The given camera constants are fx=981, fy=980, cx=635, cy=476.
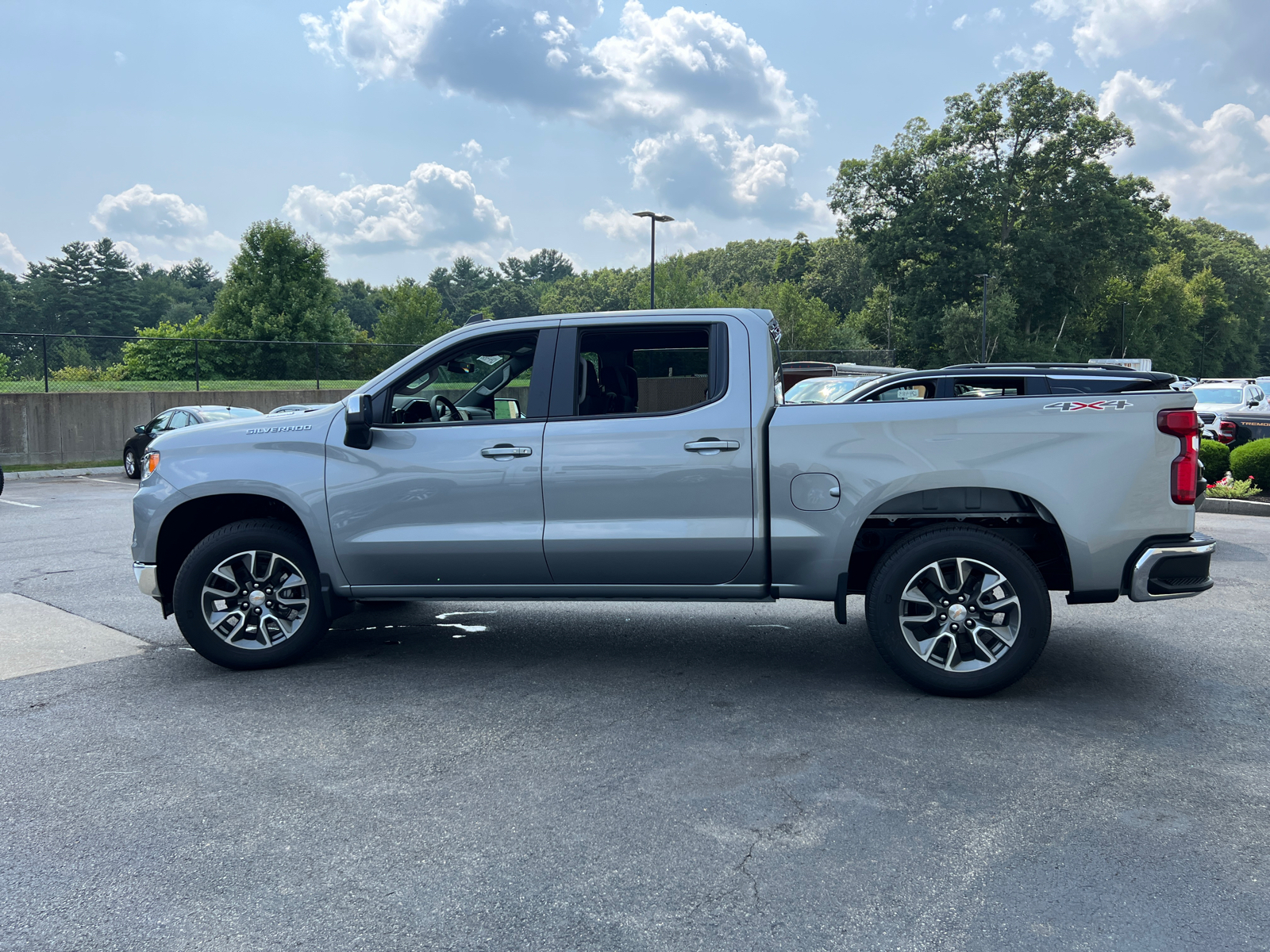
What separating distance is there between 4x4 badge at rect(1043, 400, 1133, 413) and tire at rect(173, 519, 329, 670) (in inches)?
160

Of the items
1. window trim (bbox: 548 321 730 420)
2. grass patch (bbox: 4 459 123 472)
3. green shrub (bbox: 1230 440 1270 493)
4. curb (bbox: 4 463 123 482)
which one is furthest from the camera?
grass patch (bbox: 4 459 123 472)

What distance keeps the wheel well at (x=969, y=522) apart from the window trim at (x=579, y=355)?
1092mm

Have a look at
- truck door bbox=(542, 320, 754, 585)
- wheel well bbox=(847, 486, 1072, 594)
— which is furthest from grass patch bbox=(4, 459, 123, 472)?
wheel well bbox=(847, 486, 1072, 594)

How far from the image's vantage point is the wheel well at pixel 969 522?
199 inches

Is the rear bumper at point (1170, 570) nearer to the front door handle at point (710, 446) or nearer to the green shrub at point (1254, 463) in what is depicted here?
the front door handle at point (710, 446)

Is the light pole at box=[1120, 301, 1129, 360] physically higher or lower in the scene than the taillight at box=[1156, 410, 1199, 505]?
higher

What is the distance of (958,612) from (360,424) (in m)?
3.31

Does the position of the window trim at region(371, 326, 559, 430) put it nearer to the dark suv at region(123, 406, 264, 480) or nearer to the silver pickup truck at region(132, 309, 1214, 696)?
the silver pickup truck at region(132, 309, 1214, 696)

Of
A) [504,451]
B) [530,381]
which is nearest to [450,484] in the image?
[504,451]

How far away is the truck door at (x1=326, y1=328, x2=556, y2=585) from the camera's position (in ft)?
17.3

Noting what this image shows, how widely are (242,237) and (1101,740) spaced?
208 ft

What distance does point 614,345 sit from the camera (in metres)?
5.43

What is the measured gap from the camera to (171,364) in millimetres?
27203

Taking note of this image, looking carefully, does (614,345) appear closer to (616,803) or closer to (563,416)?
(563,416)
